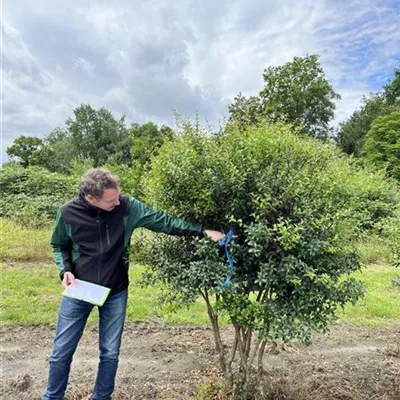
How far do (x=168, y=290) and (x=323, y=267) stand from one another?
3.18 feet

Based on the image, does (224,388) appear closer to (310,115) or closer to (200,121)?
(200,121)

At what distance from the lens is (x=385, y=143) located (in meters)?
20.2

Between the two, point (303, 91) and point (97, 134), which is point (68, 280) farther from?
point (97, 134)

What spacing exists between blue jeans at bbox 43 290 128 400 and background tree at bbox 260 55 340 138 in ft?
73.3

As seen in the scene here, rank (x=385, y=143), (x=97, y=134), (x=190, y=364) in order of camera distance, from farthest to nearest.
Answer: (x=97, y=134), (x=385, y=143), (x=190, y=364)

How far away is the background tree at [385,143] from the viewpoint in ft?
64.1

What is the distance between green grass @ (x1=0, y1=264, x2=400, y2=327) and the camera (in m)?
4.53

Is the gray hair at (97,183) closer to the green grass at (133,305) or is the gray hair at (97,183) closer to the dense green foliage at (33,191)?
the green grass at (133,305)

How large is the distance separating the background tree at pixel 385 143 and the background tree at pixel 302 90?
3.51 m

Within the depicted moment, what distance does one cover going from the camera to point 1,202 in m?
13.0

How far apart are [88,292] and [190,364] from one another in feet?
4.98

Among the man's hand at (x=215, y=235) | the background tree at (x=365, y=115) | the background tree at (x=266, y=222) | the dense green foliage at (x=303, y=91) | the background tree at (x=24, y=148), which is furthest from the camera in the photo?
the background tree at (x=24, y=148)

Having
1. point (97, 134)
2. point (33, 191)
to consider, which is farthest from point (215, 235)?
point (97, 134)

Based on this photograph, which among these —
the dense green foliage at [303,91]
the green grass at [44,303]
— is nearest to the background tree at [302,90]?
the dense green foliage at [303,91]
